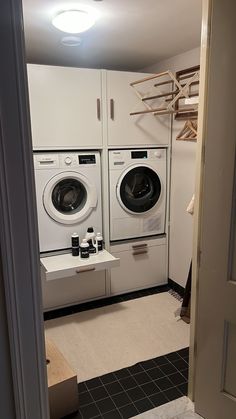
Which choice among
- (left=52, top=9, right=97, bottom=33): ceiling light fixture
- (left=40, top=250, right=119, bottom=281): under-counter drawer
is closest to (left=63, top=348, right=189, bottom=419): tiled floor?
(left=40, top=250, right=119, bottom=281): under-counter drawer

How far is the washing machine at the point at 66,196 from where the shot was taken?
2607mm

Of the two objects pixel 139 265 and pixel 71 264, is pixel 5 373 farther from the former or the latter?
pixel 139 265

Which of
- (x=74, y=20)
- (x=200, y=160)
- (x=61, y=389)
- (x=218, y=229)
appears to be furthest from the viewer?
(x=74, y=20)

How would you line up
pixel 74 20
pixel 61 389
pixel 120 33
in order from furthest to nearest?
pixel 120 33
pixel 74 20
pixel 61 389

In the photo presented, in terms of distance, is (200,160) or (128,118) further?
(128,118)

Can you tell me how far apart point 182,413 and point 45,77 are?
2473mm

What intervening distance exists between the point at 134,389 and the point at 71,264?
1.04 meters

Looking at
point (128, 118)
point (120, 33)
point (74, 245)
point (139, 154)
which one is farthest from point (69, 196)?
point (120, 33)

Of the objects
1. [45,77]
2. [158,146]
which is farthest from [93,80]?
[158,146]

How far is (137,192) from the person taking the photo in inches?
122

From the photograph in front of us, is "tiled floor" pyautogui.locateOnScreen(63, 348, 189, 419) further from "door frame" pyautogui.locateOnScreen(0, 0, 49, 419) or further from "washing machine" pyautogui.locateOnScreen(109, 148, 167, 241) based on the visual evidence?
"washing machine" pyautogui.locateOnScreen(109, 148, 167, 241)

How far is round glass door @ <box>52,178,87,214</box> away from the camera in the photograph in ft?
9.00

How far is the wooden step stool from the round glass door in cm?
133

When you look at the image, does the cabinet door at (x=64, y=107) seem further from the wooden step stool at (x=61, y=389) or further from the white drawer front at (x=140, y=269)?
the wooden step stool at (x=61, y=389)
